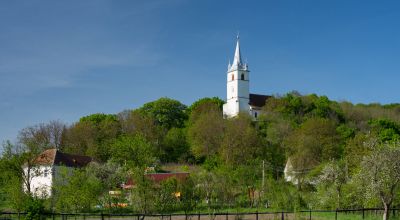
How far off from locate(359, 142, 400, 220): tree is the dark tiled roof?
2929 inches

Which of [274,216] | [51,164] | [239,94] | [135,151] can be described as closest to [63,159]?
[51,164]

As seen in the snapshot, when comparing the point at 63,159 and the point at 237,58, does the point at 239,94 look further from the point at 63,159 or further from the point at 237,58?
the point at 63,159

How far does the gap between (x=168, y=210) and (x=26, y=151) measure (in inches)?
622

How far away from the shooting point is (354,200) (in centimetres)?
3997

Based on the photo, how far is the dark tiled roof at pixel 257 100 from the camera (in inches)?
4176

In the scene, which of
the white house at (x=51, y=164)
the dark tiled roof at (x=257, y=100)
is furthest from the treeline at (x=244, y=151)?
the dark tiled roof at (x=257, y=100)

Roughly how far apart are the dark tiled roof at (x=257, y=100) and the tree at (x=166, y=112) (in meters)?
17.6

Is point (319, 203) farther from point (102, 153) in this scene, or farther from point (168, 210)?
point (102, 153)

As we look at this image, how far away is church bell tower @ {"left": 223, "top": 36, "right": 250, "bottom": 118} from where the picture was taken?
105250 millimetres

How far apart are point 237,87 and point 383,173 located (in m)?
77.6

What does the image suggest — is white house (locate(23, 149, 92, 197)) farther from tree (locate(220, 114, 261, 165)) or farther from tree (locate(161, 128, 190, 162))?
tree (locate(220, 114, 261, 165))

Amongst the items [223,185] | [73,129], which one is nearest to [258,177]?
[223,185]

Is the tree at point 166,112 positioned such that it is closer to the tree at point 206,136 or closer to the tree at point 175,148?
the tree at point 175,148

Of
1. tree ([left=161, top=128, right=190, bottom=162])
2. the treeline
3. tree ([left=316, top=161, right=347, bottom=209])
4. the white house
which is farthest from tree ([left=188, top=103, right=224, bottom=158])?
tree ([left=316, top=161, right=347, bottom=209])
